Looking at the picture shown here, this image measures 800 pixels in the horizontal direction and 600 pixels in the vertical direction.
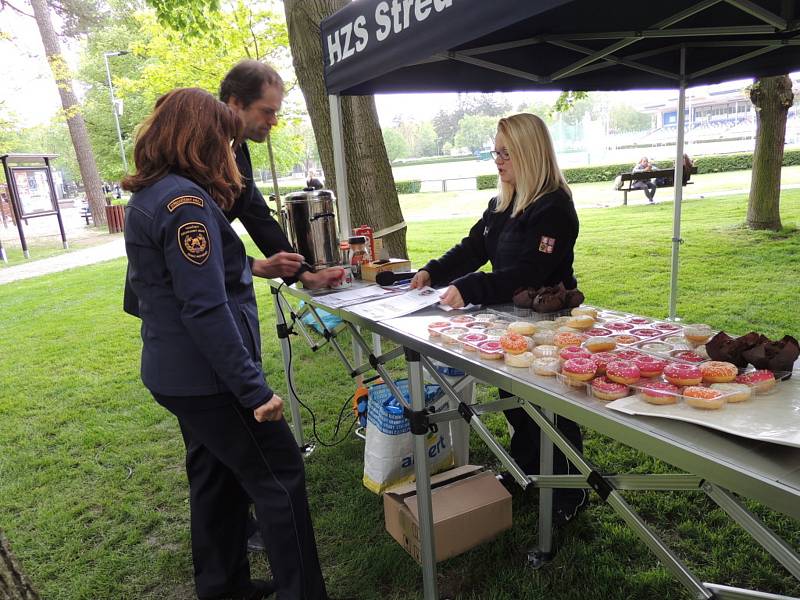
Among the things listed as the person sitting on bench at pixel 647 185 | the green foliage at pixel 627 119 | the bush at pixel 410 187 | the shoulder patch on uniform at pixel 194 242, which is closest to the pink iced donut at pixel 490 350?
the shoulder patch on uniform at pixel 194 242

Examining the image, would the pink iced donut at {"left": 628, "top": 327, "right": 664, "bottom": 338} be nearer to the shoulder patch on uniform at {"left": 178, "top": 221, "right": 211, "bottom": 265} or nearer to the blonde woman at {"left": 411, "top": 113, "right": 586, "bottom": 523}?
the blonde woman at {"left": 411, "top": 113, "right": 586, "bottom": 523}

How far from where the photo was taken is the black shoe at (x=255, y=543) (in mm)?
2673

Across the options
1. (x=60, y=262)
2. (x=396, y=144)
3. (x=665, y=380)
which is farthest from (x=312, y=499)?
(x=396, y=144)

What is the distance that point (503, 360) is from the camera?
5.49ft

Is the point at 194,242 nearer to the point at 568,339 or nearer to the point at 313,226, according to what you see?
the point at 568,339

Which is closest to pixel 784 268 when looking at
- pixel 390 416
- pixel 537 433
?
pixel 537 433

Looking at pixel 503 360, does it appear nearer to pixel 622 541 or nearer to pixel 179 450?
pixel 622 541

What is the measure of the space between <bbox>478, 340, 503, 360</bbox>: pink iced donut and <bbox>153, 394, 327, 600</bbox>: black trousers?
75 centimetres

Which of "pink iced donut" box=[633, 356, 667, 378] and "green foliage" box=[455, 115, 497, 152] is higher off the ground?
"green foliage" box=[455, 115, 497, 152]

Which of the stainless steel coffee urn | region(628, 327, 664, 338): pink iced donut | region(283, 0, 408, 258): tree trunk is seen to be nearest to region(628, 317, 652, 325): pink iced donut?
region(628, 327, 664, 338): pink iced donut

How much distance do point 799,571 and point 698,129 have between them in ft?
150

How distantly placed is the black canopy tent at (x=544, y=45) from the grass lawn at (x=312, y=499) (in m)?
1.93

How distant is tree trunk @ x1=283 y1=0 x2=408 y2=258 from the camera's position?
5.06 metres

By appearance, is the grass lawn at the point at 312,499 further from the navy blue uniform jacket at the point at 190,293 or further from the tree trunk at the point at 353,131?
the tree trunk at the point at 353,131
